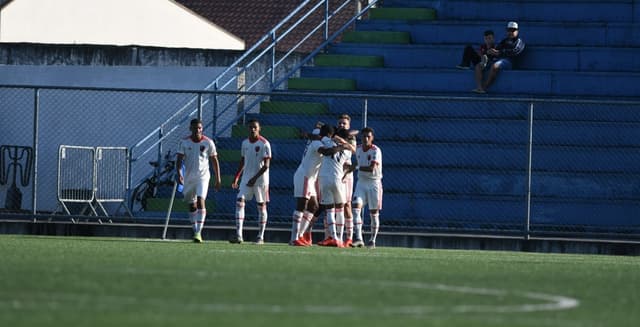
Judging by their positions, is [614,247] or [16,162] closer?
[614,247]

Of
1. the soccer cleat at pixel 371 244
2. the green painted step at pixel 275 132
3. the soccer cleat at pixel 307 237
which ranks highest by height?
the green painted step at pixel 275 132

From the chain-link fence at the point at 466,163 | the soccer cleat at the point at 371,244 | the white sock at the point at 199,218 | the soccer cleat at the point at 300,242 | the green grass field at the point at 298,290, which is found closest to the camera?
the green grass field at the point at 298,290

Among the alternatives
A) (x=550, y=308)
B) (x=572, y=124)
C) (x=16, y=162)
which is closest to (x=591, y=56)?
(x=572, y=124)

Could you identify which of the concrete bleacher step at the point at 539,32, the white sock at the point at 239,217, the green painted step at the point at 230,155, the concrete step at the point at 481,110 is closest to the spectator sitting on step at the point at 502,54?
the concrete step at the point at 481,110

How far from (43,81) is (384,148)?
9045 millimetres

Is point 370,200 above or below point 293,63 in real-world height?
below

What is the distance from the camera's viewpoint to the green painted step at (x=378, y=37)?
3139 cm

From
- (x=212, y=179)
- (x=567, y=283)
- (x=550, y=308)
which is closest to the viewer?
(x=550, y=308)

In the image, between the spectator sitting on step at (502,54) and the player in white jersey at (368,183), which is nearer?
the player in white jersey at (368,183)

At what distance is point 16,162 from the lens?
31562mm

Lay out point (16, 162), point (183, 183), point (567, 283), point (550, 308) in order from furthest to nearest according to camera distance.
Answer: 1. point (16, 162)
2. point (183, 183)
3. point (567, 283)
4. point (550, 308)

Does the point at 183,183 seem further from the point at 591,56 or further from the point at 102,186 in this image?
the point at 591,56

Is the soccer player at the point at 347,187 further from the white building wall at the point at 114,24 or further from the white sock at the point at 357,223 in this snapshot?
the white building wall at the point at 114,24

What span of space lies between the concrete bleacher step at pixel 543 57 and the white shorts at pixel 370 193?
727cm
